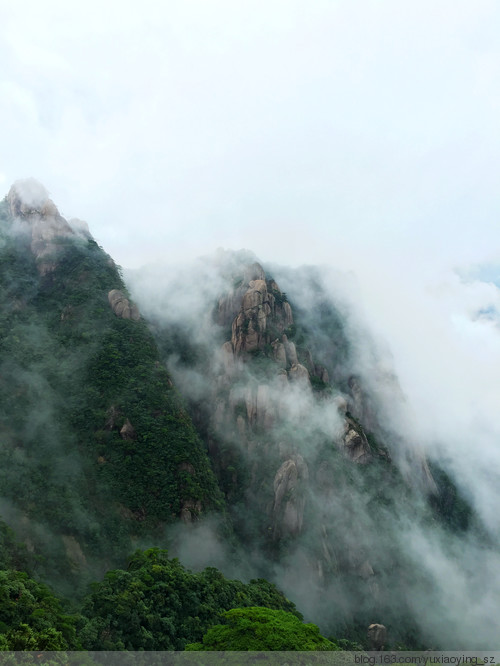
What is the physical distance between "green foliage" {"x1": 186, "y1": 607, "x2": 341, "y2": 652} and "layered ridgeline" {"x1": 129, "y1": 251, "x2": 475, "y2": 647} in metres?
39.2

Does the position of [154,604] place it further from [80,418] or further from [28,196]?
[28,196]

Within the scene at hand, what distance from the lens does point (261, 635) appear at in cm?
2369

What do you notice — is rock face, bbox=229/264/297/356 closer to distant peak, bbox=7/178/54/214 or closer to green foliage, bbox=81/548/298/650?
distant peak, bbox=7/178/54/214

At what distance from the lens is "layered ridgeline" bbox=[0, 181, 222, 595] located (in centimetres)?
5247

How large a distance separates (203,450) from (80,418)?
2049cm

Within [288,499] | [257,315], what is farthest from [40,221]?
[288,499]

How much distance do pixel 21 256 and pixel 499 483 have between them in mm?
134092

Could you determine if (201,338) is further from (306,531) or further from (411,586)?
(411,586)

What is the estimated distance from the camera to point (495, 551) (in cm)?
10050

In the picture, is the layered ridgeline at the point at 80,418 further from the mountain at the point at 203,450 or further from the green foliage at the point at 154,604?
the green foliage at the point at 154,604

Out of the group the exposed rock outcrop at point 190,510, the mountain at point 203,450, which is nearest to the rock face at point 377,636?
the mountain at point 203,450

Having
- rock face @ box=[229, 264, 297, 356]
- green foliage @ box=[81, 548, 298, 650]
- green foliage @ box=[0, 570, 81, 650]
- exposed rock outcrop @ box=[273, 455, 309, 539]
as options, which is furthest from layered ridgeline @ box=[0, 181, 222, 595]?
rock face @ box=[229, 264, 297, 356]

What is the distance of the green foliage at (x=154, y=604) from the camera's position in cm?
3138

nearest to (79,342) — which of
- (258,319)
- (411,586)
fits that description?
(258,319)
